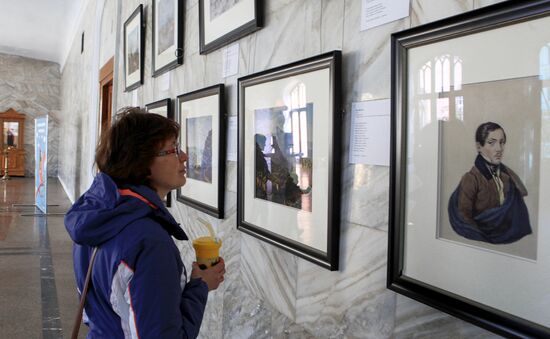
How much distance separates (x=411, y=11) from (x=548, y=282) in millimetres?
881

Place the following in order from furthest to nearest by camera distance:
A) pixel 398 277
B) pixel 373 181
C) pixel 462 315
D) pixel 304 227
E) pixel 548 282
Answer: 1. pixel 304 227
2. pixel 373 181
3. pixel 398 277
4. pixel 462 315
5. pixel 548 282

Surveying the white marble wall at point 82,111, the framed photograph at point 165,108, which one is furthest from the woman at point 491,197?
the white marble wall at point 82,111

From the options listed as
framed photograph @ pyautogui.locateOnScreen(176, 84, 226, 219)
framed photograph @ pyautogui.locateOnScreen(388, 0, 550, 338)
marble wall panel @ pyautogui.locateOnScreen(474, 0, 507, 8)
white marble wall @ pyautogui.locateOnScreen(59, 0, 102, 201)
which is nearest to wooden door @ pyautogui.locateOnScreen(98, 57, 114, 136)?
white marble wall @ pyautogui.locateOnScreen(59, 0, 102, 201)

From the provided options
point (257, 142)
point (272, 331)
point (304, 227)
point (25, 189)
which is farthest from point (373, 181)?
point (25, 189)

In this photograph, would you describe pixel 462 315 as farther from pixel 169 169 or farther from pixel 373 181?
pixel 169 169

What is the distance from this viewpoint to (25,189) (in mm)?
17516

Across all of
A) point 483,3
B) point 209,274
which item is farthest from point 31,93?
point 483,3

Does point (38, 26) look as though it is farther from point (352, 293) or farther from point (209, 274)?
point (352, 293)

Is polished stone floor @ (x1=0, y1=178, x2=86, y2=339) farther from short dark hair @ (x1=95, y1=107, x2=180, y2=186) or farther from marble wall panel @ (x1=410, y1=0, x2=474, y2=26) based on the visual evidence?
marble wall panel @ (x1=410, y1=0, x2=474, y2=26)

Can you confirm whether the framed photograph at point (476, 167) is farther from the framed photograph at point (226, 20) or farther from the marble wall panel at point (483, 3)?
the framed photograph at point (226, 20)

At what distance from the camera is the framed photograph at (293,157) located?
172 cm

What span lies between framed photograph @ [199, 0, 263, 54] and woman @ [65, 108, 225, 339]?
0.96 m

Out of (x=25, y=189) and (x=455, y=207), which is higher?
(x=455, y=207)

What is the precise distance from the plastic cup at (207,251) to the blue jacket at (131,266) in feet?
0.68
